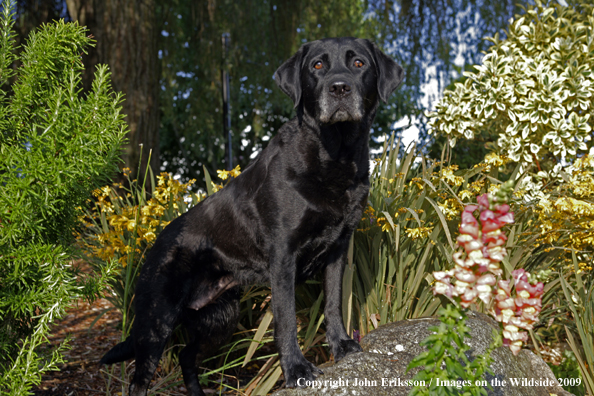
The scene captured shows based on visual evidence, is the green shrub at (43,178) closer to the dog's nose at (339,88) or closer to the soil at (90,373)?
the soil at (90,373)

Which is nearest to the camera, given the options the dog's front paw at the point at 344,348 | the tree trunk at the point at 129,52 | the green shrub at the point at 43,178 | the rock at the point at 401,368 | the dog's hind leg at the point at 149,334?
the green shrub at the point at 43,178

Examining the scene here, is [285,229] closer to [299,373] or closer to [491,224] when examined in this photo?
[299,373]

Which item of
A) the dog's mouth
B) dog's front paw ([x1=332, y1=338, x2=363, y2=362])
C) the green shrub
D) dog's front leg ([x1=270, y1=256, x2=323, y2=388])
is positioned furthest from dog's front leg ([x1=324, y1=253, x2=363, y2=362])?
the green shrub

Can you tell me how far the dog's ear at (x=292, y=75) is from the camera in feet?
8.54

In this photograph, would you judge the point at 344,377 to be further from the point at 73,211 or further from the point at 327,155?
the point at 73,211

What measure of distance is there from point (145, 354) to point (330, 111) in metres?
1.49

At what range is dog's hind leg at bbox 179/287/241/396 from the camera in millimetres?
2652

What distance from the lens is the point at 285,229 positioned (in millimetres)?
2287

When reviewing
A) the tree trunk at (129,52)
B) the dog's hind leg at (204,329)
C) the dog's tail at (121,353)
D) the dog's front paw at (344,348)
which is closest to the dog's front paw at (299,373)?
the dog's front paw at (344,348)

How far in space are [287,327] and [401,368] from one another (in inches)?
20.9

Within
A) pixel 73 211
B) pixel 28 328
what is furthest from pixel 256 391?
pixel 73 211

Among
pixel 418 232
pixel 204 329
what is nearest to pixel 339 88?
pixel 418 232

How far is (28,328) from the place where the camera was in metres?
2.01

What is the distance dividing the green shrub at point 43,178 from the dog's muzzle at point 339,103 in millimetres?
957
